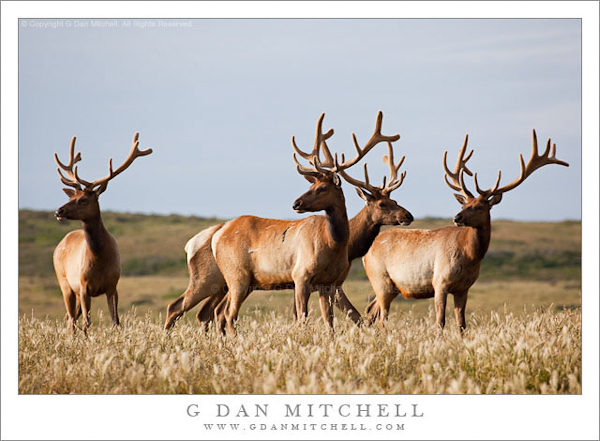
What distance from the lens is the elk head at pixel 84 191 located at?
9.64m

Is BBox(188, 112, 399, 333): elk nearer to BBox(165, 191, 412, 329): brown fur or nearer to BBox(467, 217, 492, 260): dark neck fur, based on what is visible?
BBox(165, 191, 412, 329): brown fur

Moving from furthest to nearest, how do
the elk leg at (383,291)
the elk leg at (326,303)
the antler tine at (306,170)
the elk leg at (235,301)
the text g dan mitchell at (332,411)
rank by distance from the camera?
1. the elk leg at (383,291)
2. the elk leg at (235,301)
3. the antler tine at (306,170)
4. the elk leg at (326,303)
5. the text g dan mitchell at (332,411)

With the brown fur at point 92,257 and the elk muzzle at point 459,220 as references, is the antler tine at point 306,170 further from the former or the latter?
the brown fur at point 92,257

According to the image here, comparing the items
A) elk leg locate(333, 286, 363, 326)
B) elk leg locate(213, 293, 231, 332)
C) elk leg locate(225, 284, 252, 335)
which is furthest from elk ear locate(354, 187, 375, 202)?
elk leg locate(213, 293, 231, 332)

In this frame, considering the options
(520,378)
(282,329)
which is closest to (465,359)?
(520,378)

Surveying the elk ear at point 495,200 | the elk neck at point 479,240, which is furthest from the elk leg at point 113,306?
the elk ear at point 495,200

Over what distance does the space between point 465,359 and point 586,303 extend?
5.35 ft

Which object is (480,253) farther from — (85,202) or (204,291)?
(85,202)

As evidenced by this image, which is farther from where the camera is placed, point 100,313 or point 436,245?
point 436,245

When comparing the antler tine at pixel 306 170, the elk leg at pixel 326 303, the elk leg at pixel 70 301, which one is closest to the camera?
the elk leg at pixel 326 303

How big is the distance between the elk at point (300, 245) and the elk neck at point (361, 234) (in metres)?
0.61

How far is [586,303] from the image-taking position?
7820 millimetres

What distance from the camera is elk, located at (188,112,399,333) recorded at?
9.30 meters

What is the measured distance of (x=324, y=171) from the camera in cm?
954
